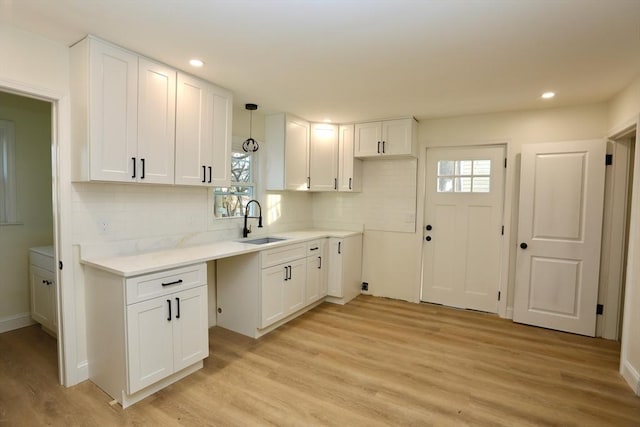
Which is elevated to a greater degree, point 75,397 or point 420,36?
point 420,36

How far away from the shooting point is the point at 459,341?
320 cm

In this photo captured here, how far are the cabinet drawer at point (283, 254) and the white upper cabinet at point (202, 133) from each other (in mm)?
812

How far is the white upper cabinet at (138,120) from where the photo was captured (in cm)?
217

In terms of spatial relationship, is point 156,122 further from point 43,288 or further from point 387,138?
point 387,138

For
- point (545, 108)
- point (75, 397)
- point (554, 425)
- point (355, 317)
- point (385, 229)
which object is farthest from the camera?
point (385, 229)

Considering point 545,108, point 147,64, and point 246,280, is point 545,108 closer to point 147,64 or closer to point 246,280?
point 246,280

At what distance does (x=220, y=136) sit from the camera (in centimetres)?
304

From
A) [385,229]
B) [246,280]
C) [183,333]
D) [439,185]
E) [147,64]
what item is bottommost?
[183,333]

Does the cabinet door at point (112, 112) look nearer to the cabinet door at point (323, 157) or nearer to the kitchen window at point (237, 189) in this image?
the kitchen window at point (237, 189)

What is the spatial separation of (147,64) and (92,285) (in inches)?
65.5

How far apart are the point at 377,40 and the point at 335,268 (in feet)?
9.13

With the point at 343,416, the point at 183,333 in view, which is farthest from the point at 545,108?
the point at 183,333

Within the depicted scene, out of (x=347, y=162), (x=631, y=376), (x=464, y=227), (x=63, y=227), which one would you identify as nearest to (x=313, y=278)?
(x=347, y=162)

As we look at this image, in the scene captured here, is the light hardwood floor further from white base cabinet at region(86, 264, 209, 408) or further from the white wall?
the white wall
